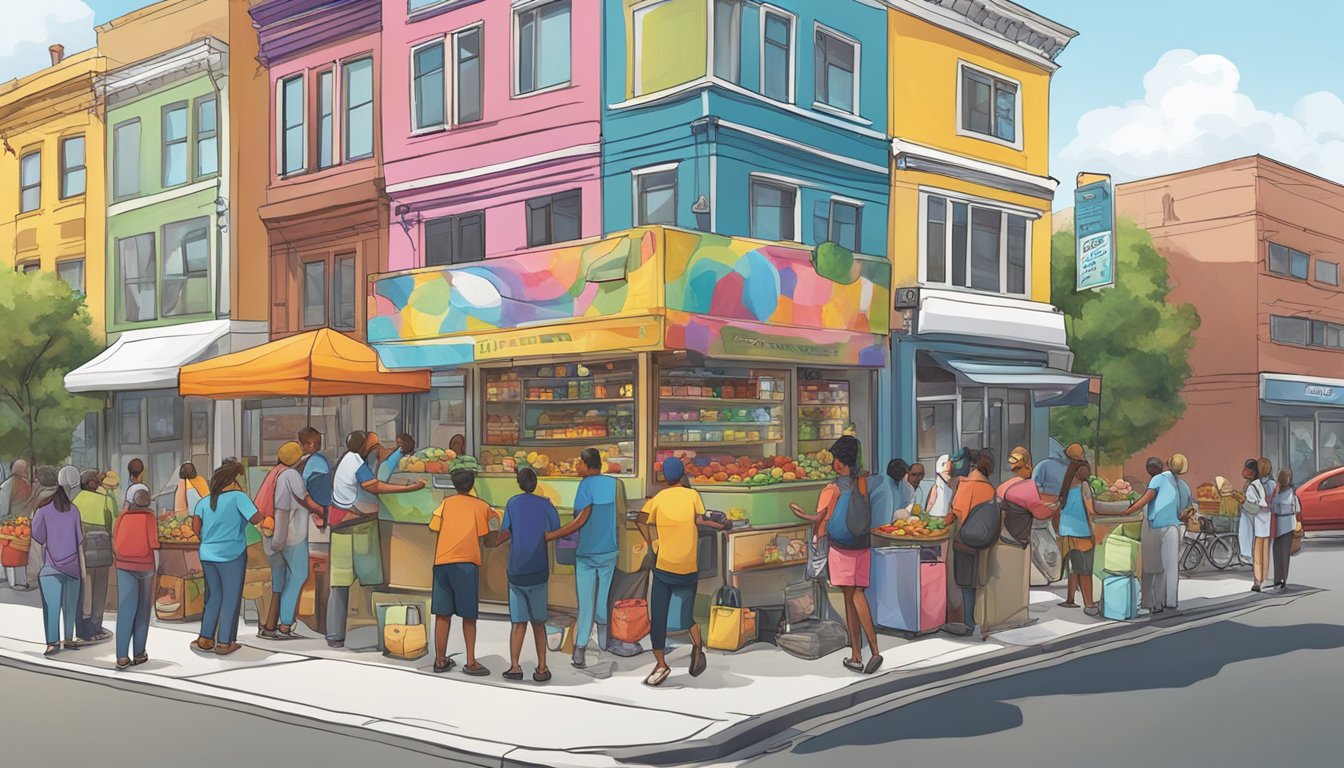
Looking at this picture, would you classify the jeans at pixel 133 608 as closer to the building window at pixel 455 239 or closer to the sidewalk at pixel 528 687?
the sidewalk at pixel 528 687

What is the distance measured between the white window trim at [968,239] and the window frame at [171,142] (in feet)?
51.1

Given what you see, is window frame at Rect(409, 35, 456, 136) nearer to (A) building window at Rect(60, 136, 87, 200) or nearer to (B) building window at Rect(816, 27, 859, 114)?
(B) building window at Rect(816, 27, 859, 114)

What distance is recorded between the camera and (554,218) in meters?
19.4

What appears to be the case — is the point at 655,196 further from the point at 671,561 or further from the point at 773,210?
the point at 671,561

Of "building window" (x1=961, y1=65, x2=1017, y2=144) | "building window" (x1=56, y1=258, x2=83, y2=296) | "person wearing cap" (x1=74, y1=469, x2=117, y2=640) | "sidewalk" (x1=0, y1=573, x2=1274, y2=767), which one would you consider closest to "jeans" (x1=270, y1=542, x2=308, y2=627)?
"sidewalk" (x1=0, y1=573, x2=1274, y2=767)

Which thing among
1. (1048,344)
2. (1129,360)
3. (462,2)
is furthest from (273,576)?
(1129,360)

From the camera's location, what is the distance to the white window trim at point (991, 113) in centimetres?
2238

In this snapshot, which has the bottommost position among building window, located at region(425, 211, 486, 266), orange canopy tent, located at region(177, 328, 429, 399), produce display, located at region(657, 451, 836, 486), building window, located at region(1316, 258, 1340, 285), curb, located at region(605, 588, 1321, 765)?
curb, located at region(605, 588, 1321, 765)

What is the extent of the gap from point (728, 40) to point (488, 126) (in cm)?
475

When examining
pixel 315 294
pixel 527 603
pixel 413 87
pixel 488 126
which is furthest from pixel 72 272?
pixel 527 603

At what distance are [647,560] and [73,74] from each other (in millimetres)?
22730

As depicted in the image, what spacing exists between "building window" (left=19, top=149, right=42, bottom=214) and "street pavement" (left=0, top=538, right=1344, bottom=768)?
21.2 meters

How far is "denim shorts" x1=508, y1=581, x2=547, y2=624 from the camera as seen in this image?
10391mm

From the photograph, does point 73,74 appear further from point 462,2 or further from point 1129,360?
point 1129,360
